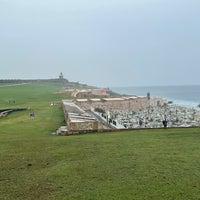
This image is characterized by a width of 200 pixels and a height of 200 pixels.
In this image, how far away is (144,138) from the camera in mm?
15438

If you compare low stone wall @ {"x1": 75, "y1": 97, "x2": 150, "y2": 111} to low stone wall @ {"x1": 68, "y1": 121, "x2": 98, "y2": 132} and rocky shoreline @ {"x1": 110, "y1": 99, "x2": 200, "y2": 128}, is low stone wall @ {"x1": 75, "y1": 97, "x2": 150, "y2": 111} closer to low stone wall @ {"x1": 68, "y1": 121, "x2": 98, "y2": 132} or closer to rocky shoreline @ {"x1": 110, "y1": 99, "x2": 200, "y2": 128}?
rocky shoreline @ {"x1": 110, "y1": 99, "x2": 200, "y2": 128}

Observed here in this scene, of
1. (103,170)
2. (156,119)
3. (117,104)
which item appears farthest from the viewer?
(117,104)

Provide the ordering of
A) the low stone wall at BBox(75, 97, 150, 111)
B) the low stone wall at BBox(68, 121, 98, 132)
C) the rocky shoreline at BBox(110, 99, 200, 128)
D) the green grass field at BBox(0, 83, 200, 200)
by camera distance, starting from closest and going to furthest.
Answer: the green grass field at BBox(0, 83, 200, 200), the low stone wall at BBox(68, 121, 98, 132), the rocky shoreline at BBox(110, 99, 200, 128), the low stone wall at BBox(75, 97, 150, 111)

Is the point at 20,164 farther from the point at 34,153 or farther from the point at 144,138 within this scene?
the point at 144,138

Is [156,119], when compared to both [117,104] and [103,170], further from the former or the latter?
[103,170]

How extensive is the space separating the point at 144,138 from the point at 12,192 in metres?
8.11

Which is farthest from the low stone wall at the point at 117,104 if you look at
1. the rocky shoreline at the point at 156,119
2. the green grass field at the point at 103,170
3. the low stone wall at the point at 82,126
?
the green grass field at the point at 103,170

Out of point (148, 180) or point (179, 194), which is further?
point (148, 180)

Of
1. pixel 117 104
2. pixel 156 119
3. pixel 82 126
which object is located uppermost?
pixel 82 126

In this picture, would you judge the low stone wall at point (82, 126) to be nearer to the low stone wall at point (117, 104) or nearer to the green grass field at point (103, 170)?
the green grass field at point (103, 170)

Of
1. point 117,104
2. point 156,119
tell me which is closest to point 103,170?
point 156,119

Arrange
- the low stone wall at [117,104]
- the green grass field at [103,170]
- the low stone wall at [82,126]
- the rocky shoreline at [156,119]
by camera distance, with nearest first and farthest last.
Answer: the green grass field at [103,170] → the low stone wall at [82,126] → the rocky shoreline at [156,119] → the low stone wall at [117,104]

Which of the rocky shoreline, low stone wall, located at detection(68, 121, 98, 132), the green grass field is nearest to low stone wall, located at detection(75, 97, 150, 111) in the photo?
the rocky shoreline

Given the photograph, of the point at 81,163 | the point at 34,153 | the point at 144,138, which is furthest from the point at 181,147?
the point at 34,153
